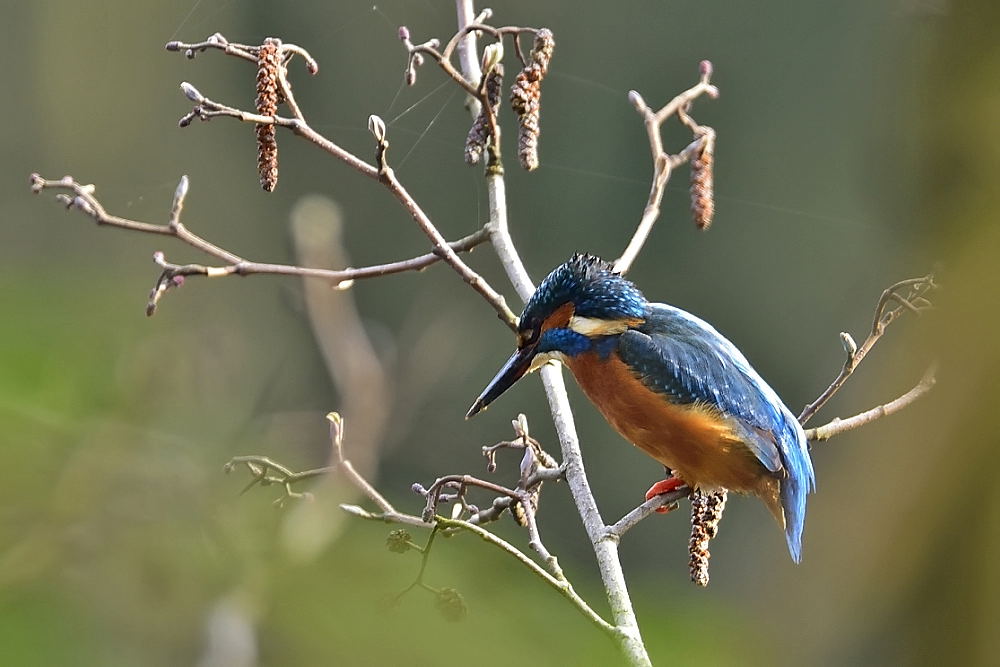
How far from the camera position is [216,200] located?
3.39 m

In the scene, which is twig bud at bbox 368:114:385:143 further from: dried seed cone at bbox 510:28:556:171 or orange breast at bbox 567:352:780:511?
orange breast at bbox 567:352:780:511

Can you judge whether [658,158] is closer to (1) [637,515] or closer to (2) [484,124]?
(2) [484,124]

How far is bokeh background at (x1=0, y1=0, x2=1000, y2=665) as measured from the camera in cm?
34

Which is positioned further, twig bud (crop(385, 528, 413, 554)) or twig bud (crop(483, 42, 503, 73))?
twig bud (crop(483, 42, 503, 73))

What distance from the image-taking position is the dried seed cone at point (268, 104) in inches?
38.3

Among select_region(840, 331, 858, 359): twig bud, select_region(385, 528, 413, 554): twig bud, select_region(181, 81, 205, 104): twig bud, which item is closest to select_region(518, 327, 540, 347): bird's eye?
select_region(840, 331, 858, 359): twig bud

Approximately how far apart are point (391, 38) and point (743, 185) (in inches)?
46.1

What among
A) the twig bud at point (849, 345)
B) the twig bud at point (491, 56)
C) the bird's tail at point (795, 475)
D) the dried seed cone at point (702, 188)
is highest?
the twig bud at point (491, 56)

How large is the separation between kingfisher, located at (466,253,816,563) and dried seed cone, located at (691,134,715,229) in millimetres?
154

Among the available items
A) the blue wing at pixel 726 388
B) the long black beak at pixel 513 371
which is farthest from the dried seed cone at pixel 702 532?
the long black beak at pixel 513 371

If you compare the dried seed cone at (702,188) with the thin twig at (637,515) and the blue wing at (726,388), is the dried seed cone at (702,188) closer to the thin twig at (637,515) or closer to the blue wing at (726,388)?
the blue wing at (726,388)

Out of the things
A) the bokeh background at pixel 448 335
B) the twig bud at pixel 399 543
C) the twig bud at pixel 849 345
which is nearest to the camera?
the bokeh background at pixel 448 335

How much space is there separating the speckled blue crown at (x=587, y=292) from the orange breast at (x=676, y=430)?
0.19ft

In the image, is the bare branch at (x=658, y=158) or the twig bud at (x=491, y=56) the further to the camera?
the bare branch at (x=658, y=158)
